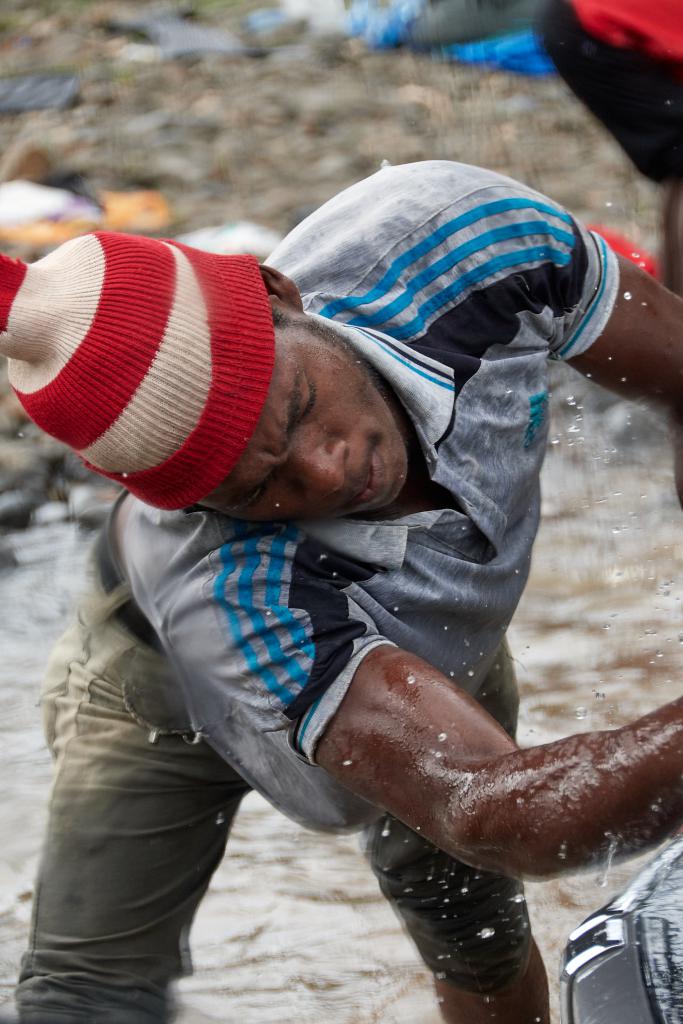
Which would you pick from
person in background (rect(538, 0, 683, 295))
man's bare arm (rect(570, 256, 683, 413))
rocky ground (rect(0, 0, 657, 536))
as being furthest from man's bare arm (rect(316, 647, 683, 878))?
rocky ground (rect(0, 0, 657, 536))

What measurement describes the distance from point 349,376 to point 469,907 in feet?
3.38

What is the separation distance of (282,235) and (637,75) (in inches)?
98.2

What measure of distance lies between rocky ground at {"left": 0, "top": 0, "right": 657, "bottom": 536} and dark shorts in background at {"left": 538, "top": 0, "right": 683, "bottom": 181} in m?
2.06

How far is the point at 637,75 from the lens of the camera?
344cm

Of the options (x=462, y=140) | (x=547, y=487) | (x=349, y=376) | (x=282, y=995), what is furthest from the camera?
(x=462, y=140)

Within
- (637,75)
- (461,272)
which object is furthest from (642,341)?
(637,75)

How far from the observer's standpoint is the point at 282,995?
281cm

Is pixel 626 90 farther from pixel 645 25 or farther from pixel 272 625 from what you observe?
pixel 272 625

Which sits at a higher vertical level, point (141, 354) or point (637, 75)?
point (141, 354)

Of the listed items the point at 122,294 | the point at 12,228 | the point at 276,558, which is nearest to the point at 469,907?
the point at 276,558

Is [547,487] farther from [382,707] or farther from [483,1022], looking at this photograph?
[382,707]

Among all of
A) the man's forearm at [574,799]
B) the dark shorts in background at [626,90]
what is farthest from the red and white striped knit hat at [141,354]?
the dark shorts in background at [626,90]

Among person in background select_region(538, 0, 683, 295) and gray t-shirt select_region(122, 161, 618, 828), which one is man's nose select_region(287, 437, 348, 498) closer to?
gray t-shirt select_region(122, 161, 618, 828)

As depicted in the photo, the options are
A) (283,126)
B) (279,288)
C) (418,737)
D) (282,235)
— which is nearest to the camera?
(418,737)
